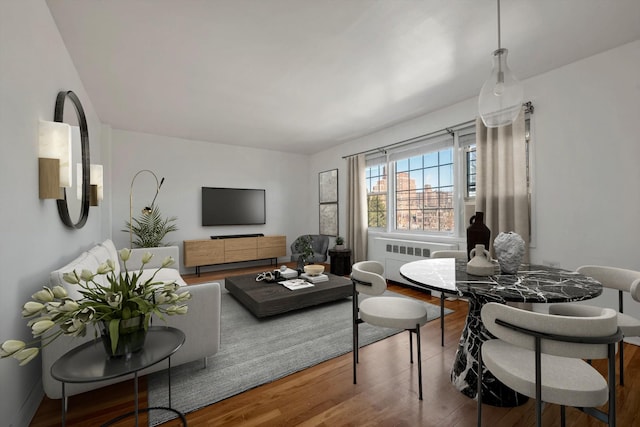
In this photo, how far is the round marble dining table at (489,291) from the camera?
1364 mm

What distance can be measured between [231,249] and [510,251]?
4839 mm

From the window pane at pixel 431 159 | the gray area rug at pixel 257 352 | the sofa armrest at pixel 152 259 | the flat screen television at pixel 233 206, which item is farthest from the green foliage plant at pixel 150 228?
the window pane at pixel 431 159

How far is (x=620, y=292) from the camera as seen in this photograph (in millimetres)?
1901

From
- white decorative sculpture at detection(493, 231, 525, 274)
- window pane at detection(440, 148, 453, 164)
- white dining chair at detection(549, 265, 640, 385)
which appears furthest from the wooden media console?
white dining chair at detection(549, 265, 640, 385)

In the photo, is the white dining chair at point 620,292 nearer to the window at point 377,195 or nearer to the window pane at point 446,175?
the window pane at point 446,175

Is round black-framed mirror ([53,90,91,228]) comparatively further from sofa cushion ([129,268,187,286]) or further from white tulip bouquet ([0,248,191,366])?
white tulip bouquet ([0,248,191,366])

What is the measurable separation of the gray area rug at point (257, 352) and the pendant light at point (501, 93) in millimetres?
2078

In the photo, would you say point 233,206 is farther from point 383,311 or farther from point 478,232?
point 478,232

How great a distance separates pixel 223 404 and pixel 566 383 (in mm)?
1782

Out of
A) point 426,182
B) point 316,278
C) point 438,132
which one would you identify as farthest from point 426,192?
point 316,278

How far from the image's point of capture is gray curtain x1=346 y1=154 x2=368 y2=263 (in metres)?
5.18

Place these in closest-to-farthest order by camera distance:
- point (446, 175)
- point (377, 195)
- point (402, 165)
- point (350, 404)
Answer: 1. point (350, 404)
2. point (446, 175)
3. point (402, 165)
4. point (377, 195)

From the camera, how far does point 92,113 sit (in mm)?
3764

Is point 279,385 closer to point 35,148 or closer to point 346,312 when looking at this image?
point 346,312
